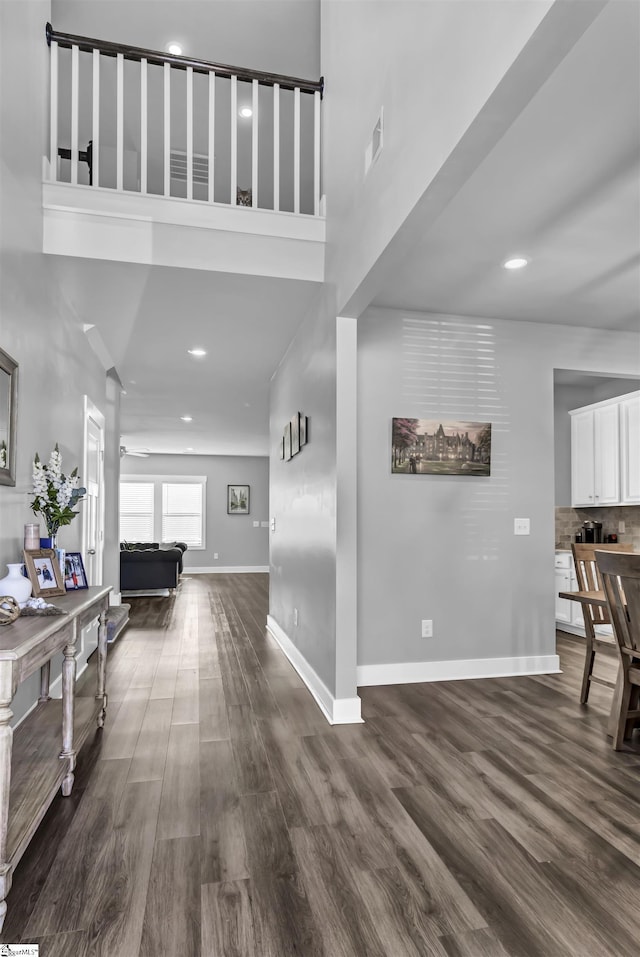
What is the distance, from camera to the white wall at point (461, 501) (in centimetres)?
403

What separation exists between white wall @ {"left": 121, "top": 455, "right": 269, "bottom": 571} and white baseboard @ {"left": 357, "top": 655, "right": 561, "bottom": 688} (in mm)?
9344

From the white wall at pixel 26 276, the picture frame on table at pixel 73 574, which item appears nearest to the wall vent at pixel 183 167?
the white wall at pixel 26 276

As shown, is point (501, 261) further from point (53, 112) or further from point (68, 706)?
point (68, 706)

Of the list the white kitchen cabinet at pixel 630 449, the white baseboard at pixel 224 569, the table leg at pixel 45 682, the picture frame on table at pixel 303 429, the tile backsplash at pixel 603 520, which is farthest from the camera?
the white baseboard at pixel 224 569

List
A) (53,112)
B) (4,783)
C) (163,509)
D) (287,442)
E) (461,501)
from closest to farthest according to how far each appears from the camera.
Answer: (4,783)
(53,112)
(461,501)
(287,442)
(163,509)

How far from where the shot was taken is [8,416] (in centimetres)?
276

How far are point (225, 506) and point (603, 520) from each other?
28.7ft

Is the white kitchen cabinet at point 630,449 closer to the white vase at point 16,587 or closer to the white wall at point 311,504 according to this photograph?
the white wall at point 311,504

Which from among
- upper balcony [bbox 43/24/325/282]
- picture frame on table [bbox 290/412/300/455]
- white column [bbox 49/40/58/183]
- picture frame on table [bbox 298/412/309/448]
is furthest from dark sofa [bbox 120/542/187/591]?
white column [bbox 49/40/58/183]

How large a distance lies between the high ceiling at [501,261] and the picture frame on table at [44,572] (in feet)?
5.64

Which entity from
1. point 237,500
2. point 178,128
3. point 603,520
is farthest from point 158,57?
point 237,500

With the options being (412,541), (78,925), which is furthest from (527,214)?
(78,925)

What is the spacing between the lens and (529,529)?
14.2 ft

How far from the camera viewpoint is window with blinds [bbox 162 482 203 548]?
12.9 m
